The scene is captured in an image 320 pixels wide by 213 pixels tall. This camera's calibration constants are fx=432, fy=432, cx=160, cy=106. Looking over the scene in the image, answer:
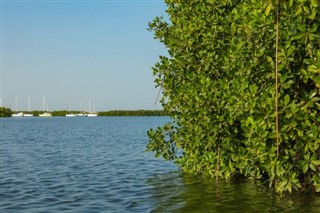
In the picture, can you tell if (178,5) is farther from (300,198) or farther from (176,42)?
(300,198)

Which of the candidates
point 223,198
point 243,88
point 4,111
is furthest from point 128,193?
point 4,111

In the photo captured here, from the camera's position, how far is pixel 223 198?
14.1 meters

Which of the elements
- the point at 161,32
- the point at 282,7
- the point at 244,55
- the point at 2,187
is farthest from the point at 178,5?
the point at 2,187

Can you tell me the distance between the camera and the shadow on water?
41.5 ft

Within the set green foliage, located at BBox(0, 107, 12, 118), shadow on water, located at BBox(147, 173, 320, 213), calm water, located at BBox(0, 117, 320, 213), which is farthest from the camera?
green foliage, located at BBox(0, 107, 12, 118)

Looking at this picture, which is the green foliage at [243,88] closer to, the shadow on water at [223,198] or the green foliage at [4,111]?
the shadow on water at [223,198]

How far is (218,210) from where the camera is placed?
12.6 meters

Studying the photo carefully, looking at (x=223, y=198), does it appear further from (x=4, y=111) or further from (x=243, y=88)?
(x=4, y=111)

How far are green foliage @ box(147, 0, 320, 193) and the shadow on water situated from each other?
50 centimetres

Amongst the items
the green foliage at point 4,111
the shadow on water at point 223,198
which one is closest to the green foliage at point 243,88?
the shadow on water at point 223,198

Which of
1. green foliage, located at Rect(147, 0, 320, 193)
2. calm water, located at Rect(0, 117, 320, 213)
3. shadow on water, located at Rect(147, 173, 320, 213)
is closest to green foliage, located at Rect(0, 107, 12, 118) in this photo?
calm water, located at Rect(0, 117, 320, 213)

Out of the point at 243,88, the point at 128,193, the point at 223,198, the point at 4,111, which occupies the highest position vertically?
the point at 4,111

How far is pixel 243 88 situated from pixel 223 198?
13.2 ft

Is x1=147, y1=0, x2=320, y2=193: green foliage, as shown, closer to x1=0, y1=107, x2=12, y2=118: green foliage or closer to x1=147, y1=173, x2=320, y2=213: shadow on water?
x1=147, y1=173, x2=320, y2=213: shadow on water
